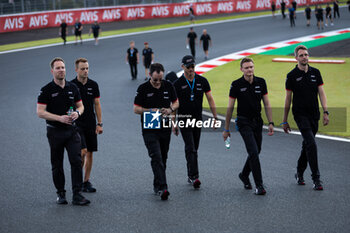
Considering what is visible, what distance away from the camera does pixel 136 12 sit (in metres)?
46.2

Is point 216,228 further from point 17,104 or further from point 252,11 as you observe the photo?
point 252,11

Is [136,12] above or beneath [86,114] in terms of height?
above

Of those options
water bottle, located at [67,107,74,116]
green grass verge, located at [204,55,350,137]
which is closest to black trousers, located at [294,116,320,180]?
water bottle, located at [67,107,74,116]

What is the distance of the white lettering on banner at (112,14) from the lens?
44.0 metres

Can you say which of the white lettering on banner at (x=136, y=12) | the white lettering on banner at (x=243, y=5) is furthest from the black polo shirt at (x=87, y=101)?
the white lettering on banner at (x=243, y=5)

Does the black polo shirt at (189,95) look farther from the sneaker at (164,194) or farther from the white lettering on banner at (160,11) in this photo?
the white lettering on banner at (160,11)

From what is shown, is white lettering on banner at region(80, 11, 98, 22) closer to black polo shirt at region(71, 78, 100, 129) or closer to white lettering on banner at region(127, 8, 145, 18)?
white lettering on banner at region(127, 8, 145, 18)

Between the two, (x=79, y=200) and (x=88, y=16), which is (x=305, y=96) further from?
(x=88, y=16)

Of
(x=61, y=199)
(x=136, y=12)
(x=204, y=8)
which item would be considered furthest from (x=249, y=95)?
(x=204, y=8)

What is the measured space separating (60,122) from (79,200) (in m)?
1.13

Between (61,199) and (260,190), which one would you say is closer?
(61,199)

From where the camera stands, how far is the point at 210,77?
20766 millimetres

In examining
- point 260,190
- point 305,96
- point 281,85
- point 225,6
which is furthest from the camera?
point 225,6

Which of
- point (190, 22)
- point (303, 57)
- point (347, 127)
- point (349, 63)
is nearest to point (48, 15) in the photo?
point (190, 22)
